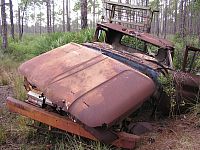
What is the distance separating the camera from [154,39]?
522 centimetres

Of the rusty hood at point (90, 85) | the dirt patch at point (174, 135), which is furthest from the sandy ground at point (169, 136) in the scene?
the rusty hood at point (90, 85)

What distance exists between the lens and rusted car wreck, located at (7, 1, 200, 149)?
11.4ft

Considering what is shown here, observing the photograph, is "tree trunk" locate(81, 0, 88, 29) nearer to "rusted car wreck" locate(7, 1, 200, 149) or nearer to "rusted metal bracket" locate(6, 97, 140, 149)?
"rusted car wreck" locate(7, 1, 200, 149)

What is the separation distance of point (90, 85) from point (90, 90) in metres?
0.09

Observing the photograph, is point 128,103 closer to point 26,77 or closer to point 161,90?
point 161,90

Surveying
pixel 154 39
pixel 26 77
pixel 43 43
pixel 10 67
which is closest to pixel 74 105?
pixel 26 77

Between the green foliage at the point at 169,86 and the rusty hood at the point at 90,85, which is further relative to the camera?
the green foliage at the point at 169,86

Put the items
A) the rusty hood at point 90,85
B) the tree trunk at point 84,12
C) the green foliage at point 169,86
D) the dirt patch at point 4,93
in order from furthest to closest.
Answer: the tree trunk at point 84,12, the dirt patch at point 4,93, the green foliage at point 169,86, the rusty hood at point 90,85

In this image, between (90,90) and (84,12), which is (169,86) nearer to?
(90,90)

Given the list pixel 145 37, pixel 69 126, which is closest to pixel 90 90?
pixel 69 126

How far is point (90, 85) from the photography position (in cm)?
369

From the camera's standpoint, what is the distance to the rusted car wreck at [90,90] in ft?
11.4

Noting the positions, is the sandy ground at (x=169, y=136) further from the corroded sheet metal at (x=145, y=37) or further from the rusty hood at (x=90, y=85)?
the corroded sheet metal at (x=145, y=37)

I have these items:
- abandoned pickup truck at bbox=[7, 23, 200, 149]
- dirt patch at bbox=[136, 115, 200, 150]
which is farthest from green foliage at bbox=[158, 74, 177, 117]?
dirt patch at bbox=[136, 115, 200, 150]
